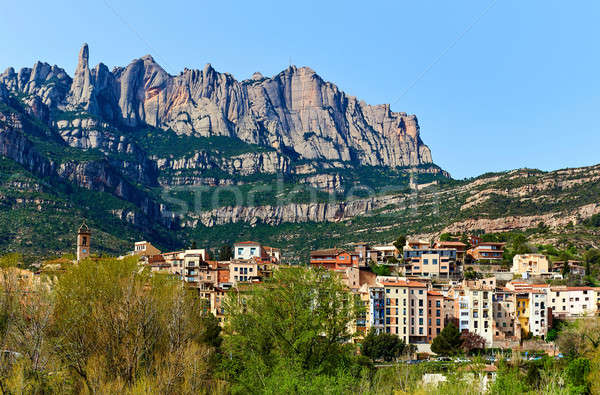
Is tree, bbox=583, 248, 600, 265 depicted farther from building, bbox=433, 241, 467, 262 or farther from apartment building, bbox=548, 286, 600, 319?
building, bbox=433, 241, 467, 262

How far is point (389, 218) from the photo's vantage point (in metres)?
172

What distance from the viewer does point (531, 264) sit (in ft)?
305

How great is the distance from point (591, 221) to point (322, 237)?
69.3 metres

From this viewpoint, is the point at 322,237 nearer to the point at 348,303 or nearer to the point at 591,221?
the point at 591,221

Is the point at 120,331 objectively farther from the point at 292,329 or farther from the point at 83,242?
the point at 83,242

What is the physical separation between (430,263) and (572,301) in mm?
19227

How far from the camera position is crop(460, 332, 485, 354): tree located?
232 feet

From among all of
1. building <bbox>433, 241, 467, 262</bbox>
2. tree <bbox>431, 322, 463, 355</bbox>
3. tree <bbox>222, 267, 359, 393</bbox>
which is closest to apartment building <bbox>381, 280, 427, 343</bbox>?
tree <bbox>431, 322, 463, 355</bbox>

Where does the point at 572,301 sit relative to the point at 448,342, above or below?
above

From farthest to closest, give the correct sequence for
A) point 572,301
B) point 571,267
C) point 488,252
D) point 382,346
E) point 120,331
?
point 488,252 < point 571,267 < point 572,301 < point 382,346 < point 120,331

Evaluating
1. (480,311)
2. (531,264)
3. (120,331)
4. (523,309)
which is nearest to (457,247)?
(531,264)

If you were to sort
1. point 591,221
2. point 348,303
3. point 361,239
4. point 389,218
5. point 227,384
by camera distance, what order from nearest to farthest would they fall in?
point 227,384 < point 348,303 < point 591,221 < point 361,239 < point 389,218

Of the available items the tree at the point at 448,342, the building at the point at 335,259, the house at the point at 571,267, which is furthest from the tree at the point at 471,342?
the house at the point at 571,267

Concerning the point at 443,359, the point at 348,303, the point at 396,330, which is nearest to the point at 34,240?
the point at 396,330
